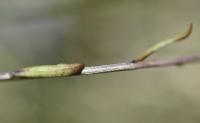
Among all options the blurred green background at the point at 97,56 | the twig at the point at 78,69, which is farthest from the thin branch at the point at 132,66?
the blurred green background at the point at 97,56

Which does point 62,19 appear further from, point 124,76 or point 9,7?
point 124,76

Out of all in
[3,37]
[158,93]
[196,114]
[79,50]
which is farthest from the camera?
[79,50]

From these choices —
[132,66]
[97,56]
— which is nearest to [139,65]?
[132,66]

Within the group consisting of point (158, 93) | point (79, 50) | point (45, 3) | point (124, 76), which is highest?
point (45, 3)

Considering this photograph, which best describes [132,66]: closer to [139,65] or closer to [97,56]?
[139,65]

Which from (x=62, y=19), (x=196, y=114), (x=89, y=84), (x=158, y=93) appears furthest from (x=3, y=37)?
(x=196, y=114)

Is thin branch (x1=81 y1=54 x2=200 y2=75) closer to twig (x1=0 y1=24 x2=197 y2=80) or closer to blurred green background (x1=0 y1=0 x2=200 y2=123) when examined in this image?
twig (x1=0 y1=24 x2=197 y2=80)

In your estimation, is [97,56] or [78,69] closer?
[78,69]

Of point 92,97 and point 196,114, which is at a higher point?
point 92,97

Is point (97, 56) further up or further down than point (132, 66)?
further up
